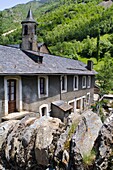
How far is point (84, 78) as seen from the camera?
2727cm

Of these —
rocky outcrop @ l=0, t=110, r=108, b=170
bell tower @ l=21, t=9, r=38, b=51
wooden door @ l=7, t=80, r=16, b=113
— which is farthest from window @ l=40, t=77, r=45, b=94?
bell tower @ l=21, t=9, r=38, b=51

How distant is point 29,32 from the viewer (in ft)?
111

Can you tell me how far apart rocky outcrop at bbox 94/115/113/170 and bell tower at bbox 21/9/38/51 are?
93.4 feet

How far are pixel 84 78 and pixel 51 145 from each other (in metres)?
19.8

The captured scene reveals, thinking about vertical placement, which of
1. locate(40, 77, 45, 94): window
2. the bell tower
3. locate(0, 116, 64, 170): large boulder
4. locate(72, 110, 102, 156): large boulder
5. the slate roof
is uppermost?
the bell tower

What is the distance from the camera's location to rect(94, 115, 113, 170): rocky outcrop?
22.0ft

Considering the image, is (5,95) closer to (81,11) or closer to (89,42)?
(89,42)

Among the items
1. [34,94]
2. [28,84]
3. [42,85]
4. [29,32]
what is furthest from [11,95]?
[29,32]

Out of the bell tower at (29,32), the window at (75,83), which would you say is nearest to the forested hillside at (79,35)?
the bell tower at (29,32)

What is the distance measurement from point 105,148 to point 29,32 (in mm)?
29626

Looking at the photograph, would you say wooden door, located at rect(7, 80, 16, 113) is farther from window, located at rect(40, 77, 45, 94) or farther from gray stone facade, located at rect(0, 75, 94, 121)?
window, located at rect(40, 77, 45, 94)

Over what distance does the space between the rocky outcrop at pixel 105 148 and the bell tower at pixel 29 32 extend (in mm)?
28481

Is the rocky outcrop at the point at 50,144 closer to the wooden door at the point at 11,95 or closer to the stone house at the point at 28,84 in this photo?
the stone house at the point at 28,84

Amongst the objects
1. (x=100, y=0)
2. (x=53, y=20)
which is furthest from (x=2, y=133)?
(x=100, y=0)
